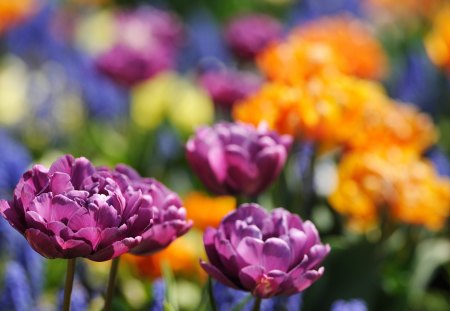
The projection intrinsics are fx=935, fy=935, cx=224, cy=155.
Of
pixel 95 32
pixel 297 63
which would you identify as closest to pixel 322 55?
pixel 297 63

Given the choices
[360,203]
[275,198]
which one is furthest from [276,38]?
[360,203]

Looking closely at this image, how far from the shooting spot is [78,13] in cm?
282

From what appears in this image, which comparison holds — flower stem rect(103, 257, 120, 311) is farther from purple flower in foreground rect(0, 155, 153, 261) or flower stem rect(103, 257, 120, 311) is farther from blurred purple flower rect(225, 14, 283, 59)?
blurred purple flower rect(225, 14, 283, 59)

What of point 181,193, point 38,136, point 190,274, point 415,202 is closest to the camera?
point 415,202

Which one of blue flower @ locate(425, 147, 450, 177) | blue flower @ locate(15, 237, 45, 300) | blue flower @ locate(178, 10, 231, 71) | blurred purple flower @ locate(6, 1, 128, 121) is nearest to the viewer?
blue flower @ locate(15, 237, 45, 300)

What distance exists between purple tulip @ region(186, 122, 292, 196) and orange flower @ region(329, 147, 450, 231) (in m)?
0.22

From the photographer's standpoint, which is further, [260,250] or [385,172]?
[385,172]

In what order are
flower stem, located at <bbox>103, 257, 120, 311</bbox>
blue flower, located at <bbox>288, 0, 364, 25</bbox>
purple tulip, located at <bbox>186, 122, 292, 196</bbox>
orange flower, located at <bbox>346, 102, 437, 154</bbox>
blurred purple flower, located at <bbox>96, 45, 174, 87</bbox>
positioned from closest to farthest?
flower stem, located at <bbox>103, 257, 120, 311</bbox> < purple tulip, located at <bbox>186, 122, 292, 196</bbox> < orange flower, located at <bbox>346, 102, 437, 154</bbox> < blurred purple flower, located at <bbox>96, 45, 174, 87</bbox> < blue flower, located at <bbox>288, 0, 364, 25</bbox>

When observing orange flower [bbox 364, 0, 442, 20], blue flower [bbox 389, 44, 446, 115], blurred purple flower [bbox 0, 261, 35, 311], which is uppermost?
orange flower [bbox 364, 0, 442, 20]

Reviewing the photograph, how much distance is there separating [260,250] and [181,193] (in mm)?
810

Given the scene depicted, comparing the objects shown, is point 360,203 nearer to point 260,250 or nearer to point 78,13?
point 260,250

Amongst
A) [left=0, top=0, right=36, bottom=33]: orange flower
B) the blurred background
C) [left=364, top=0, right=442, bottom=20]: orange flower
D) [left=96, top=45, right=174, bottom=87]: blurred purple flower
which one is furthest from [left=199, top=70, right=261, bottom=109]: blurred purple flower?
[left=364, top=0, right=442, bottom=20]: orange flower

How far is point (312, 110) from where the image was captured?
1129 mm

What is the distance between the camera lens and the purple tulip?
0.94m
